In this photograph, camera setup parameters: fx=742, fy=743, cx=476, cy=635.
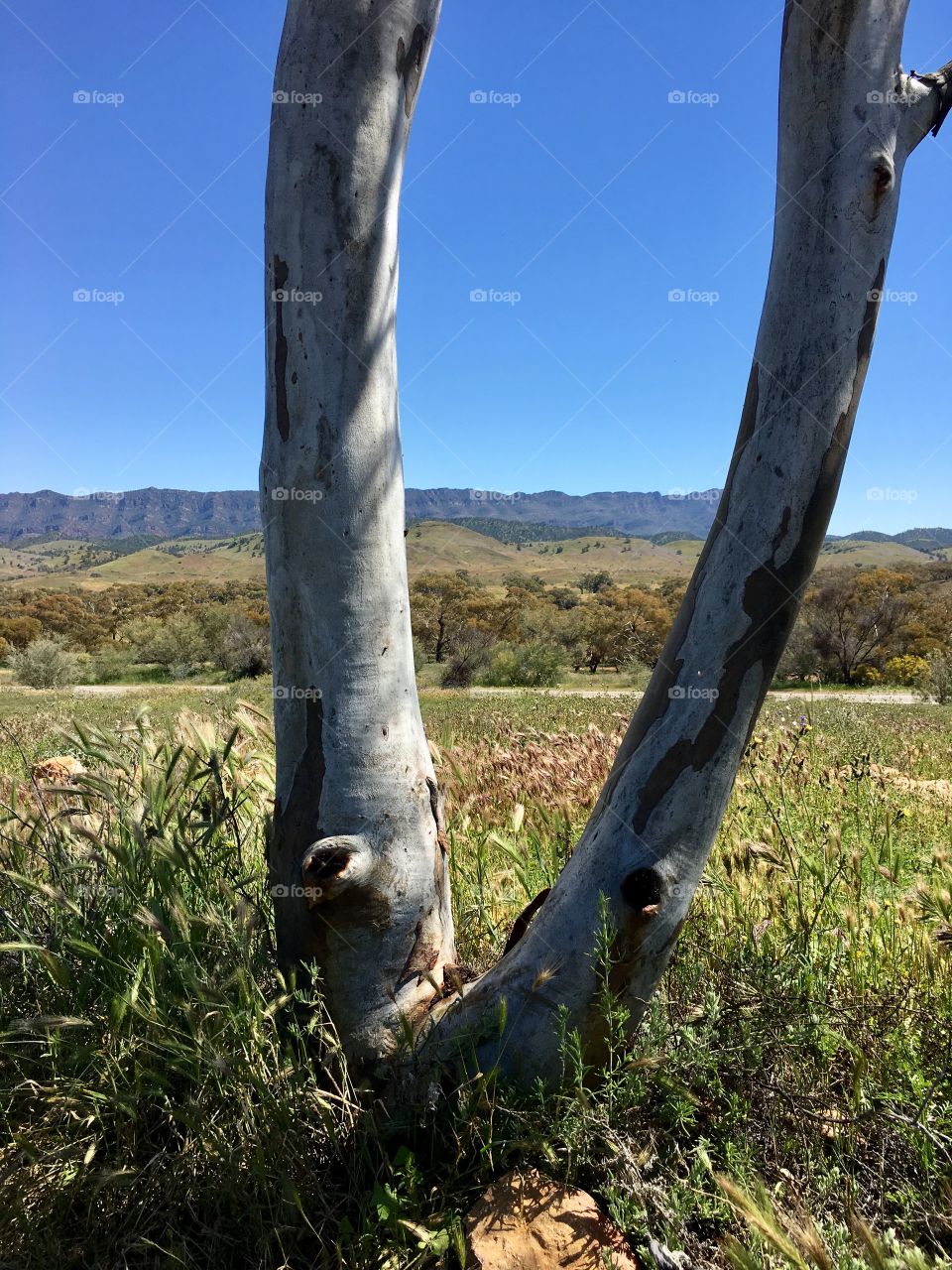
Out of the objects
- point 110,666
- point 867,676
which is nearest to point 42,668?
point 110,666

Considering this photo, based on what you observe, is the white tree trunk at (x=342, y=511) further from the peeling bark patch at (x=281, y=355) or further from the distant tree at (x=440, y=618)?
the distant tree at (x=440, y=618)

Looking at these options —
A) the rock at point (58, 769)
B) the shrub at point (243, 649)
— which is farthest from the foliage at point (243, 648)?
the rock at point (58, 769)

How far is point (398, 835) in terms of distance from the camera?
2012 mm

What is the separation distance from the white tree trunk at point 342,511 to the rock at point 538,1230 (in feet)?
1.60

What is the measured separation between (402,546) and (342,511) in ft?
0.83

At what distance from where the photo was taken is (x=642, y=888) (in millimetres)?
1812

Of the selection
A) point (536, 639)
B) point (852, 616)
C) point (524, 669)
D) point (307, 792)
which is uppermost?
point (307, 792)

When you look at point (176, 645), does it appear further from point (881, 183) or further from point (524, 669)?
point (881, 183)

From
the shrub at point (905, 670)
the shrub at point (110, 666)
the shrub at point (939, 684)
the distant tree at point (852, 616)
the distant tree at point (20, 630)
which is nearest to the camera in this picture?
the shrub at point (939, 684)

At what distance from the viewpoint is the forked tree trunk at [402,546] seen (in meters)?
1.73

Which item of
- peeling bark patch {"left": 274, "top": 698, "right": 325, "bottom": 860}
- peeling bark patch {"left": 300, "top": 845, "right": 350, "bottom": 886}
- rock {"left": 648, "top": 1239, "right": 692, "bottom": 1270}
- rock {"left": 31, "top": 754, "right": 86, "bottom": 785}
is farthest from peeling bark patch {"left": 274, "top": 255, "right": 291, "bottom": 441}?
rock {"left": 31, "top": 754, "right": 86, "bottom": 785}

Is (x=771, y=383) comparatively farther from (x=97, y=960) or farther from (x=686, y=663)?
(x=97, y=960)

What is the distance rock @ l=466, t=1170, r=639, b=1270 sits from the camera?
153cm

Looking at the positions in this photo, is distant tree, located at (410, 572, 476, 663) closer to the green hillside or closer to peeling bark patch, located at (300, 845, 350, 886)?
peeling bark patch, located at (300, 845, 350, 886)
